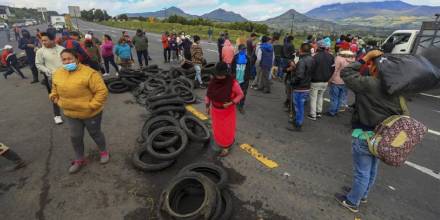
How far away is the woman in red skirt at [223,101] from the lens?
12.6 ft

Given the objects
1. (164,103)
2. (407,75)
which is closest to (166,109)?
(164,103)

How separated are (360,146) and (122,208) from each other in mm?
3131

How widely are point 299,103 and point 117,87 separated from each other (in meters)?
6.30

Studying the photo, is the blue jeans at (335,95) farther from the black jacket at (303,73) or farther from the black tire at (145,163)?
the black tire at (145,163)

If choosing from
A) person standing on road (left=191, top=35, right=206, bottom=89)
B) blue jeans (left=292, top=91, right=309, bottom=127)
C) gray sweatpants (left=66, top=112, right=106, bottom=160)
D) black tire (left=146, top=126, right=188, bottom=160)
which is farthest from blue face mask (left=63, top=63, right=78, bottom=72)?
person standing on road (left=191, top=35, right=206, bottom=89)

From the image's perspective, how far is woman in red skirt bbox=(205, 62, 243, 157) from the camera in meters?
3.85

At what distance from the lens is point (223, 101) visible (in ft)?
12.9

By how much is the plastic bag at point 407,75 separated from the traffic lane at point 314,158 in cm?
179

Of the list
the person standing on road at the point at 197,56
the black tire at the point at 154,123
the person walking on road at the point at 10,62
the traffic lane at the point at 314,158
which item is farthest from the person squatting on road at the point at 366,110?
the person walking on road at the point at 10,62

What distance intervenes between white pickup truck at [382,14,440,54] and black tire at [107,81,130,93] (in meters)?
11.2

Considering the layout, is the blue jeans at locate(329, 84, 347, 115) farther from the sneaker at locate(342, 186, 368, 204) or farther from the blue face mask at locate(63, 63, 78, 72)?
the blue face mask at locate(63, 63, 78, 72)

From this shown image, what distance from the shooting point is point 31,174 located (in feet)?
12.6

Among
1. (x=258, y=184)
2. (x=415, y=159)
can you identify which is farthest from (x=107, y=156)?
(x=415, y=159)

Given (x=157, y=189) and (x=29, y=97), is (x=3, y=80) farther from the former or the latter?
(x=157, y=189)
